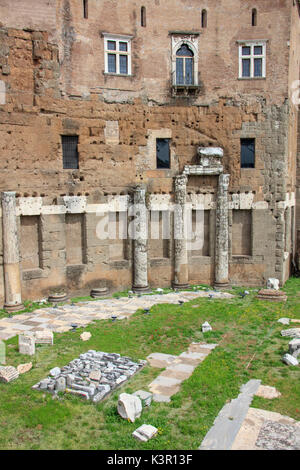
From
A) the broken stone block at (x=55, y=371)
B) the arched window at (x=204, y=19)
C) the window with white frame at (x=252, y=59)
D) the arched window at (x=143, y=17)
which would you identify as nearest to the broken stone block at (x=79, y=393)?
the broken stone block at (x=55, y=371)

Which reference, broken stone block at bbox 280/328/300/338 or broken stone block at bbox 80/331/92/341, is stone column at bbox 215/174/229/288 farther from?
broken stone block at bbox 80/331/92/341

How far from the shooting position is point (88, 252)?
1781 cm

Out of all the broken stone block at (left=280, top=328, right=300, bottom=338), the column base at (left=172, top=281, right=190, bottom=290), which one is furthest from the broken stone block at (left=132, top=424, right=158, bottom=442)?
the column base at (left=172, top=281, right=190, bottom=290)

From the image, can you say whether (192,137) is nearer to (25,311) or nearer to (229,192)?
(229,192)

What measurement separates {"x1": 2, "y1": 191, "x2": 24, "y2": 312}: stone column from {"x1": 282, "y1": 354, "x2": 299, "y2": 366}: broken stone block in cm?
987

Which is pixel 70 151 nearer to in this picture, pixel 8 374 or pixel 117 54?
pixel 117 54

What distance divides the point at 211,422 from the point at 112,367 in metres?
3.15

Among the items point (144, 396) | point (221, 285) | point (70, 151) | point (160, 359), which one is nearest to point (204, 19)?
point (70, 151)

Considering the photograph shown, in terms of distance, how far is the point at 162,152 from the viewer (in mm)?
18875

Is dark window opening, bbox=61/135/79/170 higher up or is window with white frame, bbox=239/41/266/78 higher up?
window with white frame, bbox=239/41/266/78

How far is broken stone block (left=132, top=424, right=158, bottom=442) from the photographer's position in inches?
301

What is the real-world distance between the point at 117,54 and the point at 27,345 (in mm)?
12775

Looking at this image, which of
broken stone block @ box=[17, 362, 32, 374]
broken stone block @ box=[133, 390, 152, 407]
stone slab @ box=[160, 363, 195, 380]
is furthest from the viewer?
broken stone block @ box=[17, 362, 32, 374]

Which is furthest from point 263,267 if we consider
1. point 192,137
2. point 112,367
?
point 112,367
